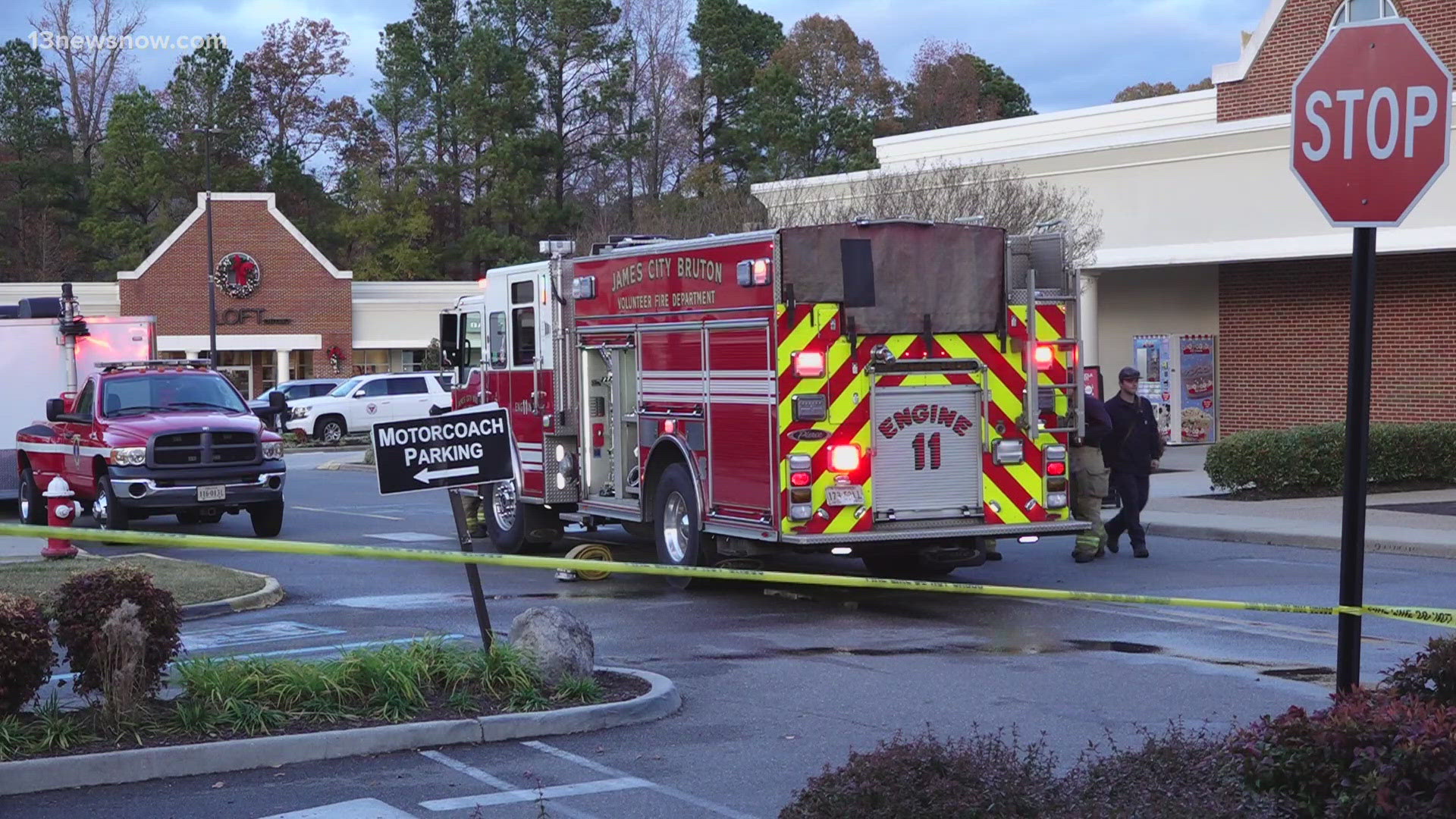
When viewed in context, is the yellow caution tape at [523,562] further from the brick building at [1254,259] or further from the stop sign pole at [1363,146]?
the brick building at [1254,259]

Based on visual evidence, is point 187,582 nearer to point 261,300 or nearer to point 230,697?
point 230,697

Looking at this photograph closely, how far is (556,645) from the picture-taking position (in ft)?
29.7

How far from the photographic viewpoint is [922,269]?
1300 centimetres

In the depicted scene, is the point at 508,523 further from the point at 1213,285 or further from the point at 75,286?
the point at 75,286

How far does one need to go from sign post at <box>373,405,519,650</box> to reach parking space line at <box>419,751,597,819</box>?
1563 mm

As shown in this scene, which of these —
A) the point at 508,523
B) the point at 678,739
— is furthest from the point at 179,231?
the point at 678,739

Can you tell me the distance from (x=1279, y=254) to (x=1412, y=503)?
958 cm

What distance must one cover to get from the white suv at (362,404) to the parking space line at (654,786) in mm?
36165

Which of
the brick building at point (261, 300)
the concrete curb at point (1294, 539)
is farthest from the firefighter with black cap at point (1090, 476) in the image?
the brick building at point (261, 300)

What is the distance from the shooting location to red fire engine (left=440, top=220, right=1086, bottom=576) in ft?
41.8

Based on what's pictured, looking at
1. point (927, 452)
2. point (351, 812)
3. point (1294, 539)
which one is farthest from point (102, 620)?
point (1294, 539)

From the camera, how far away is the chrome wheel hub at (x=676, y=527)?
46.7 feet

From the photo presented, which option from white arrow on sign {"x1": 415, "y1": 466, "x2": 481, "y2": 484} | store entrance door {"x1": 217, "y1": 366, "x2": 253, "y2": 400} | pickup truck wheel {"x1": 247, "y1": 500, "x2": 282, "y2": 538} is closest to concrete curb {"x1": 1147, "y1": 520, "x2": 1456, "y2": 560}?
white arrow on sign {"x1": 415, "y1": 466, "x2": 481, "y2": 484}

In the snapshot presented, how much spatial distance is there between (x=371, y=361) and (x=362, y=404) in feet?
59.3
